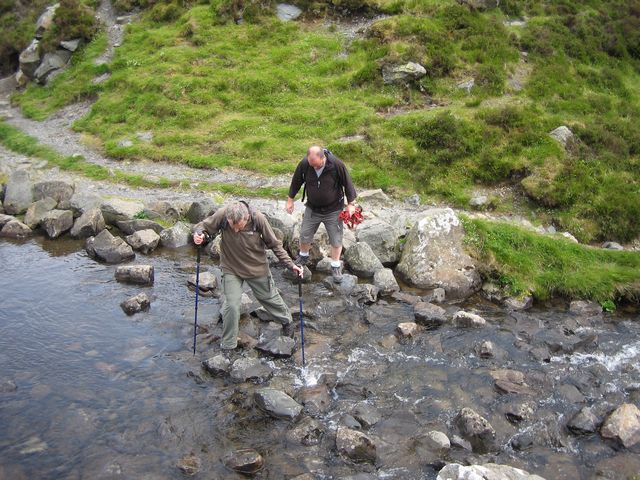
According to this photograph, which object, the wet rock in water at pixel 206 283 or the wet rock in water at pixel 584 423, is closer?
the wet rock in water at pixel 584 423

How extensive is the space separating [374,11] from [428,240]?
2141 centimetres

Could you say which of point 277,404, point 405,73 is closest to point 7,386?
point 277,404

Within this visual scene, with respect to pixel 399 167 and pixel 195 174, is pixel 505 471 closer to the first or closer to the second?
pixel 399 167

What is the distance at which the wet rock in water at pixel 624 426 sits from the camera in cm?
1062

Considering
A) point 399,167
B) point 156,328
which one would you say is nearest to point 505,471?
point 156,328

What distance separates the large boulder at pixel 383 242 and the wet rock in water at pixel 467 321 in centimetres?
390

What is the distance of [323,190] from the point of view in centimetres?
1491

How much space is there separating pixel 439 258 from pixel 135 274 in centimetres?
919

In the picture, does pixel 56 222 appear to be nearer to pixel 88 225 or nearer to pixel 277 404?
pixel 88 225

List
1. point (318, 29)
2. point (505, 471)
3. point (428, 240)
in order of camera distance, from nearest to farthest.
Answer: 1. point (505, 471)
2. point (428, 240)
3. point (318, 29)

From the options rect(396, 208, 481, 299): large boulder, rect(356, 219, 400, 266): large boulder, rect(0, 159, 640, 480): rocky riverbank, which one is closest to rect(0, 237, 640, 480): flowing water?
rect(0, 159, 640, 480): rocky riverbank

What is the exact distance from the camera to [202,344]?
44.0ft

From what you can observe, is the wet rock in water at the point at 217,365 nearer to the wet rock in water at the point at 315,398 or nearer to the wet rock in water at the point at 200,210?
the wet rock in water at the point at 315,398

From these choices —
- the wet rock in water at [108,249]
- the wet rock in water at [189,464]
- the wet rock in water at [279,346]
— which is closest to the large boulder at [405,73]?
the wet rock in water at [108,249]
